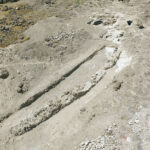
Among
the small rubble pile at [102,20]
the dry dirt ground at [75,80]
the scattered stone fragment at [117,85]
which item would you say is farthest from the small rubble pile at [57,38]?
the scattered stone fragment at [117,85]

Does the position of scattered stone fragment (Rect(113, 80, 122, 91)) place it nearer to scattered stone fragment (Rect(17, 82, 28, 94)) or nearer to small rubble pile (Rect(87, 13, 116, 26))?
scattered stone fragment (Rect(17, 82, 28, 94))

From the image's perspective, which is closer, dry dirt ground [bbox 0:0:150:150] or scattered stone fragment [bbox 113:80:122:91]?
dry dirt ground [bbox 0:0:150:150]

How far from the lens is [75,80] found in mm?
15836

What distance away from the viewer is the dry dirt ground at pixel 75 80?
488 inches

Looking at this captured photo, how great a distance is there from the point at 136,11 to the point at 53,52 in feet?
39.0

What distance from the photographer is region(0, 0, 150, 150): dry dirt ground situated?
12.4 metres

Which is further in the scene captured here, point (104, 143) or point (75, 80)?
point (75, 80)

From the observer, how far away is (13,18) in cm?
2291

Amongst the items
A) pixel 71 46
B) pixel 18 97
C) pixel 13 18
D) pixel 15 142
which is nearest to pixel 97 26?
pixel 71 46

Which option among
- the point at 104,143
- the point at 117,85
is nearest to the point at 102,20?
the point at 117,85

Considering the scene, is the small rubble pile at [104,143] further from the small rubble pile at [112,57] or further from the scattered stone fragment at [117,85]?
the small rubble pile at [112,57]

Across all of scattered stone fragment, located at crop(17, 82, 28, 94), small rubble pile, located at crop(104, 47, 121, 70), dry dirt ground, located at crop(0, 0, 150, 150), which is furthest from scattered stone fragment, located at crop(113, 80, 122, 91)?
scattered stone fragment, located at crop(17, 82, 28, 94)

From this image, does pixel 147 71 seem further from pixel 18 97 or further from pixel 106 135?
pixel 18 97

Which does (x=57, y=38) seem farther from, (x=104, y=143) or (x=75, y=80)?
(x=104, y=143)
